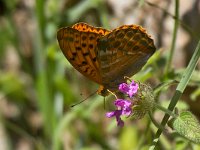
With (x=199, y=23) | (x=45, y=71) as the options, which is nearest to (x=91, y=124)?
(x=45, y=71)

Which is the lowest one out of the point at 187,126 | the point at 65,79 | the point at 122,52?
the point at 65,79

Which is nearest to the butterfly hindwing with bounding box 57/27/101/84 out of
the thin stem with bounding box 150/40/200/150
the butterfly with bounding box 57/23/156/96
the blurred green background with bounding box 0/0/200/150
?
the butterfly with bounding box 57/23/156/96

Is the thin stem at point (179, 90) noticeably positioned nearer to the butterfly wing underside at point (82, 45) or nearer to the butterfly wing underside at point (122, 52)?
the butterfly wing underside at point (122, 52)

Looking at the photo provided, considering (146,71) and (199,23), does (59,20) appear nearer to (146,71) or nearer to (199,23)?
(199,23)

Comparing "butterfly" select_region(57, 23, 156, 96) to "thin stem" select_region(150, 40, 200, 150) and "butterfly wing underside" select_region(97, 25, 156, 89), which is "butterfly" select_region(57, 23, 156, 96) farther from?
"thin stem" select_region(150, 40, 200, 150)

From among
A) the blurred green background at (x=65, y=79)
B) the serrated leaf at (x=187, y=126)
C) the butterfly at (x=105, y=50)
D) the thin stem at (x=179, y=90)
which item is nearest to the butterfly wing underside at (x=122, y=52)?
the butterfly at (x=105, y=50)

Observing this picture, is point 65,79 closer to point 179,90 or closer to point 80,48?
point 80,48

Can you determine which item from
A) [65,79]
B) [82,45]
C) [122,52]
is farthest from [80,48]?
[65,79]
